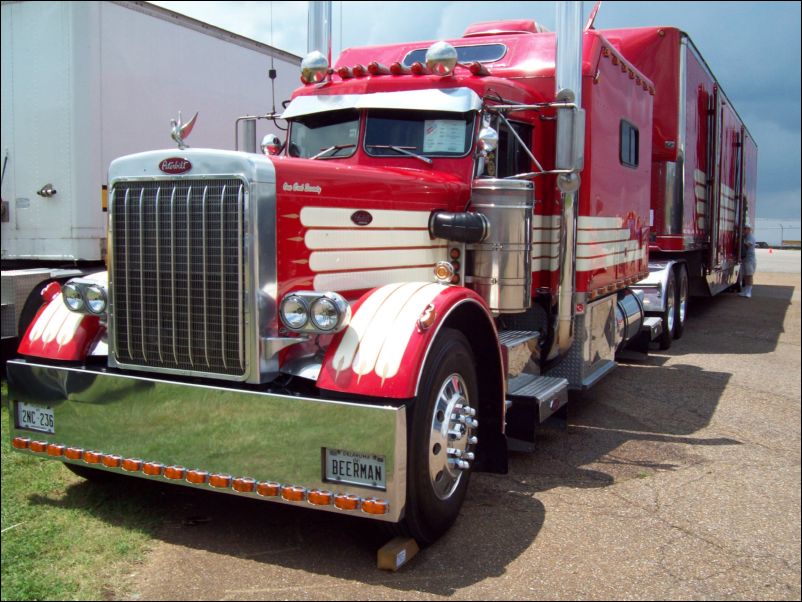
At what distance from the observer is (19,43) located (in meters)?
8.46

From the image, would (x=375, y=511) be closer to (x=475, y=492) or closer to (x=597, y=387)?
(x=475, y=492)

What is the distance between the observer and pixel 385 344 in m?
3.84

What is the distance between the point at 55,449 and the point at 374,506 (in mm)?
1948

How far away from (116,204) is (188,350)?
0.89 m

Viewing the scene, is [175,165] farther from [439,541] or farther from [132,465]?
[439,541]

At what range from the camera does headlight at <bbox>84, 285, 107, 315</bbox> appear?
14.6ft

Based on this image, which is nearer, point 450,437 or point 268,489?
point 268,489

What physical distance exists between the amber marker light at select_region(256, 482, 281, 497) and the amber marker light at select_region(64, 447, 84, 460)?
3.79 feet

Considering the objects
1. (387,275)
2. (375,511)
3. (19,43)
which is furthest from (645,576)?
(19,43)

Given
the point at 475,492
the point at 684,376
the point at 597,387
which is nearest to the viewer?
the point at 475,492

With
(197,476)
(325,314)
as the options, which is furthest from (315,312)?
(197,476)

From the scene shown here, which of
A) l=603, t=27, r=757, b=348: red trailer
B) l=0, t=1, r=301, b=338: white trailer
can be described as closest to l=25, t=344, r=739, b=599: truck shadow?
l=0, t=1, r=301, b=338: white trailer

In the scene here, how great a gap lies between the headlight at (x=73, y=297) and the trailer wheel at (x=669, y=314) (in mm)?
8190

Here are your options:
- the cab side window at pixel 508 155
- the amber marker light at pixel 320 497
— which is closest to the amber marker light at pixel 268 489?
the amber marker light at pixel 320 497
